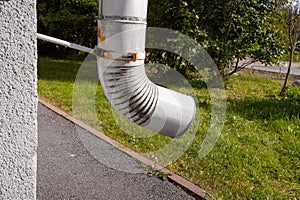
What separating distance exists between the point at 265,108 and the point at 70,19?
22.7 ft

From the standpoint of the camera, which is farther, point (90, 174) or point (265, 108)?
point (265, 108)

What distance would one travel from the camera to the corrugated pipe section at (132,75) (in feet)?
4.39

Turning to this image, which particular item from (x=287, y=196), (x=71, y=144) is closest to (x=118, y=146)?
(x=71, y=144)

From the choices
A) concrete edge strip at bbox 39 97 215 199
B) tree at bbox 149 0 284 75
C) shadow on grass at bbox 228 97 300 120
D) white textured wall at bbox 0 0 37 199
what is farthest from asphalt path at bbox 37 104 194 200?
tree at bbox 149 0 284 75

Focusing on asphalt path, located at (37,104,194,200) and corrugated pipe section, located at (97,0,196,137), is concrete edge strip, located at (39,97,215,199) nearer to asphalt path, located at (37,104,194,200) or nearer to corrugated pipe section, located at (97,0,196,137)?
asphalt path, located at (37,104,194,200)

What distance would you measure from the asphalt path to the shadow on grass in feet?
8.31

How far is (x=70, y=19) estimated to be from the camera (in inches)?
412

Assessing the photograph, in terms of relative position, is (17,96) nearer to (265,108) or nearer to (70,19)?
(265,108)

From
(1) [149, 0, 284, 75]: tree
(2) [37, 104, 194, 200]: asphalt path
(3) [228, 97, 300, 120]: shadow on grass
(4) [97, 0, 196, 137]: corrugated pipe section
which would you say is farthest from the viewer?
(1) [149, 0, 284, 75]: tree

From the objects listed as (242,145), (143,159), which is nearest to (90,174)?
(143,159)

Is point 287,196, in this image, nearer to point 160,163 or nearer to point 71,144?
point 160,163

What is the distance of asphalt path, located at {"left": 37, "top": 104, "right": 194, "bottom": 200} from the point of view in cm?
301

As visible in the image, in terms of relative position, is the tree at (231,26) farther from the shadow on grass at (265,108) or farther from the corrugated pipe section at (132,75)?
the corrugated pipe section at (132,75)

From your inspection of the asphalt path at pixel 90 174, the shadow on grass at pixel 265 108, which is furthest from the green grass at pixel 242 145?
the asphalt path at pixel 90 174
